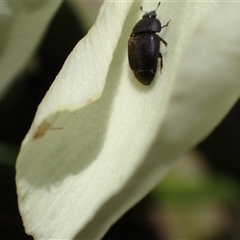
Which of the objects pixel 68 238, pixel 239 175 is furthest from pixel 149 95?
pixel 239 175

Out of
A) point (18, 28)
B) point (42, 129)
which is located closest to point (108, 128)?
point (42, 129)

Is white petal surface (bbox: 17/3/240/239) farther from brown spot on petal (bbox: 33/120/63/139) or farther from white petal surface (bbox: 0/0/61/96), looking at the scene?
white petal surface (bbox: 0/0/61/96)

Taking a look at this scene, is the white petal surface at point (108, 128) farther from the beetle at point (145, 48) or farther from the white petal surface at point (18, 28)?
the white petal surface at point (18, 28)

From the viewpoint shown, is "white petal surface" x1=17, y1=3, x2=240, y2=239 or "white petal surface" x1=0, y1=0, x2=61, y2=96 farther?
"white petal surface" x1=0, y1=0, x2=61, y2=96

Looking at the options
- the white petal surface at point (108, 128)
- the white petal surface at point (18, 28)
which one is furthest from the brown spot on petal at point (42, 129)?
the white petal surface at point (18, 28)

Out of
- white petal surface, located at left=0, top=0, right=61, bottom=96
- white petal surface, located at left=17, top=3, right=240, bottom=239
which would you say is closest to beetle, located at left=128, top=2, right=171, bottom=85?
white petal surface, located at left=17, top=3, right=240, bottom=239

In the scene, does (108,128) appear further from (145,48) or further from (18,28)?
(18,28)

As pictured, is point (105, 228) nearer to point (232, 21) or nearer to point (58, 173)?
point (58, 173)
